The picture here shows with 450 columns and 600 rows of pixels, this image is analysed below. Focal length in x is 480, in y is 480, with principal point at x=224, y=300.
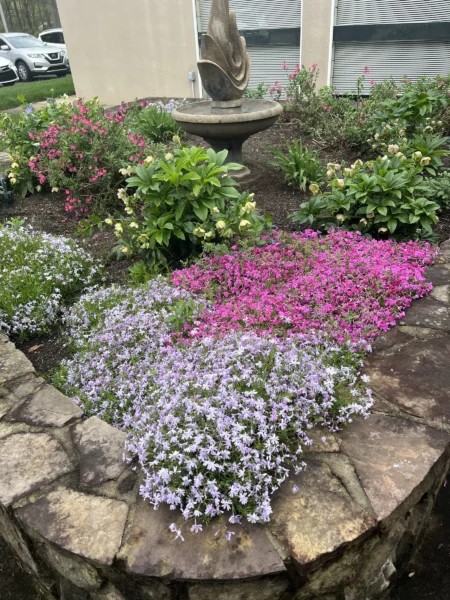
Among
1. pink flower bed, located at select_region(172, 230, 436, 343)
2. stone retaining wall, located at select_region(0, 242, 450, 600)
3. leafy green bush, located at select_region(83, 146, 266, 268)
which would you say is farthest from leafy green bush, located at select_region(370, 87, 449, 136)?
stone retaining wall, located at select_region(0, 242, 450, 600)

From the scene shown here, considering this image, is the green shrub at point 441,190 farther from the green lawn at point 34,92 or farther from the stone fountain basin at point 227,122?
the green lawn at point 34,92

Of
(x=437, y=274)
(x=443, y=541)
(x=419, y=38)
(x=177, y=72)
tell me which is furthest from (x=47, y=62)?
(x=443, y=541)

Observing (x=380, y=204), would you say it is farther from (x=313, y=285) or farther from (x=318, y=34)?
(x=318, y=34)

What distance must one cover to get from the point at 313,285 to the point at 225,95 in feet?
11.2

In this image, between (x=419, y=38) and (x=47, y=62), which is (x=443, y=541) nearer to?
(x=419, y=38)

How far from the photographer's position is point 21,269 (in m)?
3.76

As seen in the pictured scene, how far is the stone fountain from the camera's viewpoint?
5.13 metres

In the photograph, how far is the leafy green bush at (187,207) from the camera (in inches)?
145

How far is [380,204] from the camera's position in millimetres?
3918

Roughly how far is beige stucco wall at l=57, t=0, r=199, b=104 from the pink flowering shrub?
5426 mm

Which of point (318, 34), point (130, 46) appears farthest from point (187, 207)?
point (130, 46)

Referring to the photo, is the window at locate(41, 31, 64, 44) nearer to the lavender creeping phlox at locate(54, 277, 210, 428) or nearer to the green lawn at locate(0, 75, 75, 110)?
the green lawn at locate(0, 75, 75, 110)

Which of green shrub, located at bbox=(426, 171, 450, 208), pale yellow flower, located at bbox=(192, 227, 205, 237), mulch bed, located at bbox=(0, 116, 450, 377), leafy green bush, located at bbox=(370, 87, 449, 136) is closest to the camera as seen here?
mulch bed, located at bbox=(0, 116, 450, 377)

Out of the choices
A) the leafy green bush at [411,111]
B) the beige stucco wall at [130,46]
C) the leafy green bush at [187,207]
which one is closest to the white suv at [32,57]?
the beige stucco wall at [130,46]
